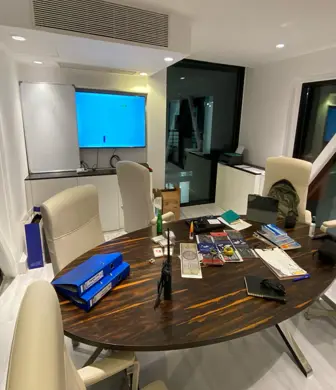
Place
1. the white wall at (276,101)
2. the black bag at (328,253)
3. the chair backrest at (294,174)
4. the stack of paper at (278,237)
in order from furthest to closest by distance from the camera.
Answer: the white wall at (276,101)
the chair backrest at (294,174)
the stack of paper at (278,237)
the black bag at (328,253)

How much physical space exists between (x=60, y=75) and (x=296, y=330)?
3794 mm

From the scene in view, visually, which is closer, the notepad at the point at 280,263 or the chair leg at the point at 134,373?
the chair leg at the point at 134,373

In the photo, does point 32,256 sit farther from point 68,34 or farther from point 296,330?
point 296,330

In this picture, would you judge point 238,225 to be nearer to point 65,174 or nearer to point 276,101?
point 65,174

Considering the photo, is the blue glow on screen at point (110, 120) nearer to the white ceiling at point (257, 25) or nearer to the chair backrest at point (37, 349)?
the white ceiling at point (257, 25)

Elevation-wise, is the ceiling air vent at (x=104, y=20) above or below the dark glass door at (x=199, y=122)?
above

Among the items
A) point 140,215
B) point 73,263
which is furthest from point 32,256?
point 73,263

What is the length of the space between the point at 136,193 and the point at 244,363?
5.22ft

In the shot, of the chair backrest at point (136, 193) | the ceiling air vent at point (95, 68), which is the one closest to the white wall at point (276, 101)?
the ceiling air vent at point (95, 68)

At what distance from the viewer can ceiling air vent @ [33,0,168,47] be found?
189 centimetres

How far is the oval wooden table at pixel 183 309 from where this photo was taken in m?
1.06

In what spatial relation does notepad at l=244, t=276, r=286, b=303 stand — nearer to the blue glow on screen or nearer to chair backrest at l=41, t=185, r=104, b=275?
chair backrest at l=41, t=185, r=104, b=275

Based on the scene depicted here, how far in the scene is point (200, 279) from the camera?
1.44 m

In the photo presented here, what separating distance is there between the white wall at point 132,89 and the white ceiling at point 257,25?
798 millimetres
